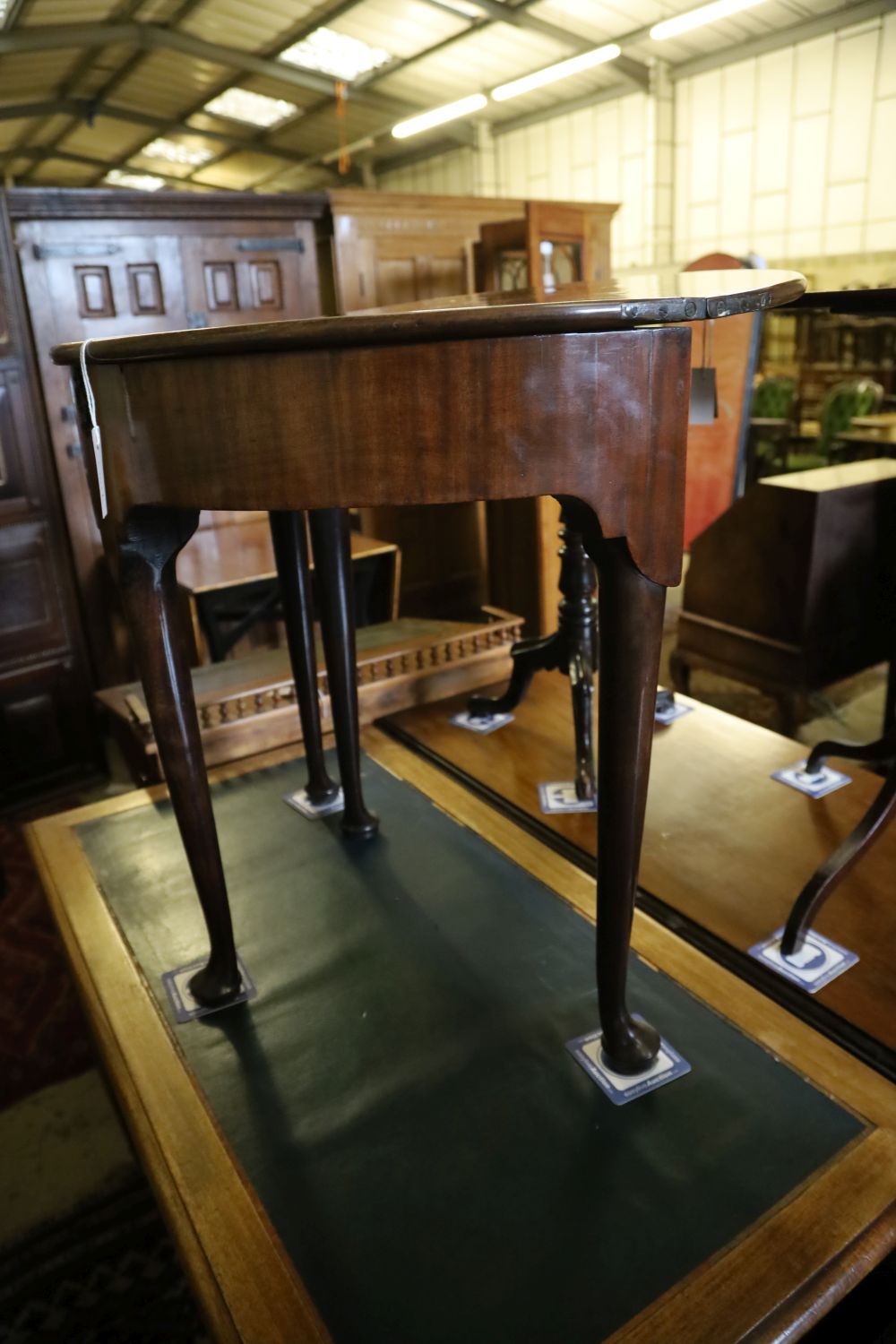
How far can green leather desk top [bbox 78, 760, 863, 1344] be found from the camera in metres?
0.71

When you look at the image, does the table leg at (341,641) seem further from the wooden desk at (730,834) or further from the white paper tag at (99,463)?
the white paper tag at (99,463)

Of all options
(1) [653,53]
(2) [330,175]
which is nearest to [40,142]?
(2) [330,175]

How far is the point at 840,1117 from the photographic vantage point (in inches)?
33.0

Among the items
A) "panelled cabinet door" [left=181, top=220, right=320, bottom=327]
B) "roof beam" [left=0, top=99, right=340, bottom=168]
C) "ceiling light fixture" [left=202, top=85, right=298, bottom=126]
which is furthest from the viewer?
"ceiling light fixture" [left=202, top=85, right=298, bottom=126]

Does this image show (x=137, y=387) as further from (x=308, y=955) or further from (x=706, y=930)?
(x=706, y=930)

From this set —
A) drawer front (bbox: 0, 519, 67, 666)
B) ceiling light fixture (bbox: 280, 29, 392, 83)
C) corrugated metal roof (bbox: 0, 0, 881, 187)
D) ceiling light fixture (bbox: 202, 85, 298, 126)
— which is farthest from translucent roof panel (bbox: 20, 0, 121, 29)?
drawer front (bbox: 0, 519, 67, 666)

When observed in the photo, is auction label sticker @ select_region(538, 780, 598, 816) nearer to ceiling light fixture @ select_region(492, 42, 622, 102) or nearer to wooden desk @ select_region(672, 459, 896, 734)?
wooden desk @ select_region(672, 459, 896, 734)

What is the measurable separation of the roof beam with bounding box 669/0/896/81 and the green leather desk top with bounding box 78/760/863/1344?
6594 mm

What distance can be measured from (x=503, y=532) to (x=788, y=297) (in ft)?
10.3

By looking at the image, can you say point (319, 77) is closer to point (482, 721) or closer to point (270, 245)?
point (270, 245)

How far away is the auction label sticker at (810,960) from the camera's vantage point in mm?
1016

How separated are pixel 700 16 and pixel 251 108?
4522 mm

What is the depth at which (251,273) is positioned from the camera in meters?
3.40

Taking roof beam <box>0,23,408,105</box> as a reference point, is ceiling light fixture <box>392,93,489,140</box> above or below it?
below
